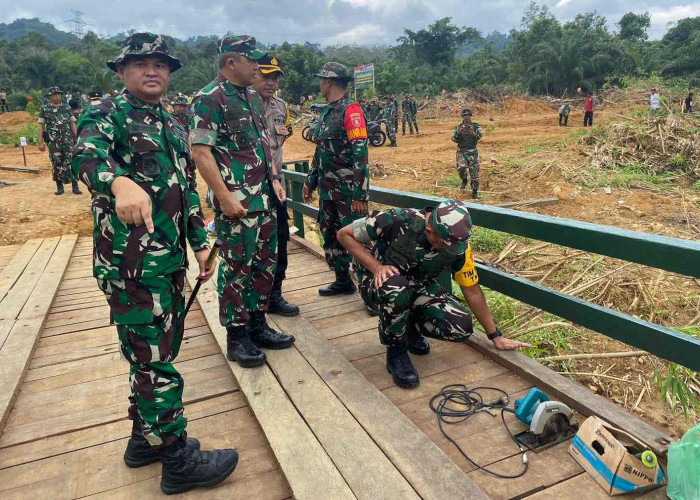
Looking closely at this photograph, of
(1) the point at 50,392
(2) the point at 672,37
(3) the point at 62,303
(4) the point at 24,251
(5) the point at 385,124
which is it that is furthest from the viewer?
(2) the point at 672,37

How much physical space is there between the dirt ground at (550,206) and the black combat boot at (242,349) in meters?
1.92

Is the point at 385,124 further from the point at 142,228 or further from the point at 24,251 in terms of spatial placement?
the point at 142,228

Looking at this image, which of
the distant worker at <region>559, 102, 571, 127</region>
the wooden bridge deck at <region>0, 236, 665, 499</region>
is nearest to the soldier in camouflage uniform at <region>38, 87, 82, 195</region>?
the wooden bridge deck at <region>0, 236, 665, 499</region>

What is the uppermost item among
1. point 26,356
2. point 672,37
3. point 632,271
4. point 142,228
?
point 672,37

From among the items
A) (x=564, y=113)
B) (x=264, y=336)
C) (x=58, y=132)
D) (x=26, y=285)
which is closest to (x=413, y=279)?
(x=264, y=336)

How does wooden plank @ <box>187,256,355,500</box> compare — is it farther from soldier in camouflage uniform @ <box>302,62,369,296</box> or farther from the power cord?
soldier in camouflage uniform @ <box>302,62,369,296</box>

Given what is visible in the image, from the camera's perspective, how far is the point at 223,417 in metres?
2.45

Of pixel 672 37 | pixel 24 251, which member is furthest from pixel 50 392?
pixel 672 37

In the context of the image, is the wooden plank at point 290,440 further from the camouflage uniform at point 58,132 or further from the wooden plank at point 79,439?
the camouflage uniform at point 58,132

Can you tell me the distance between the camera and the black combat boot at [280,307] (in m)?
3.49

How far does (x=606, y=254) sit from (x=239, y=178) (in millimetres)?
1839

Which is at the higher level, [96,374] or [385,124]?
[385,124]

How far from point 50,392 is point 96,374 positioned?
0.24 meters

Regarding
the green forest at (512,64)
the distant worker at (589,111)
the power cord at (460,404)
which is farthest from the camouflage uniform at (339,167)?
the green forest at (512,64)
